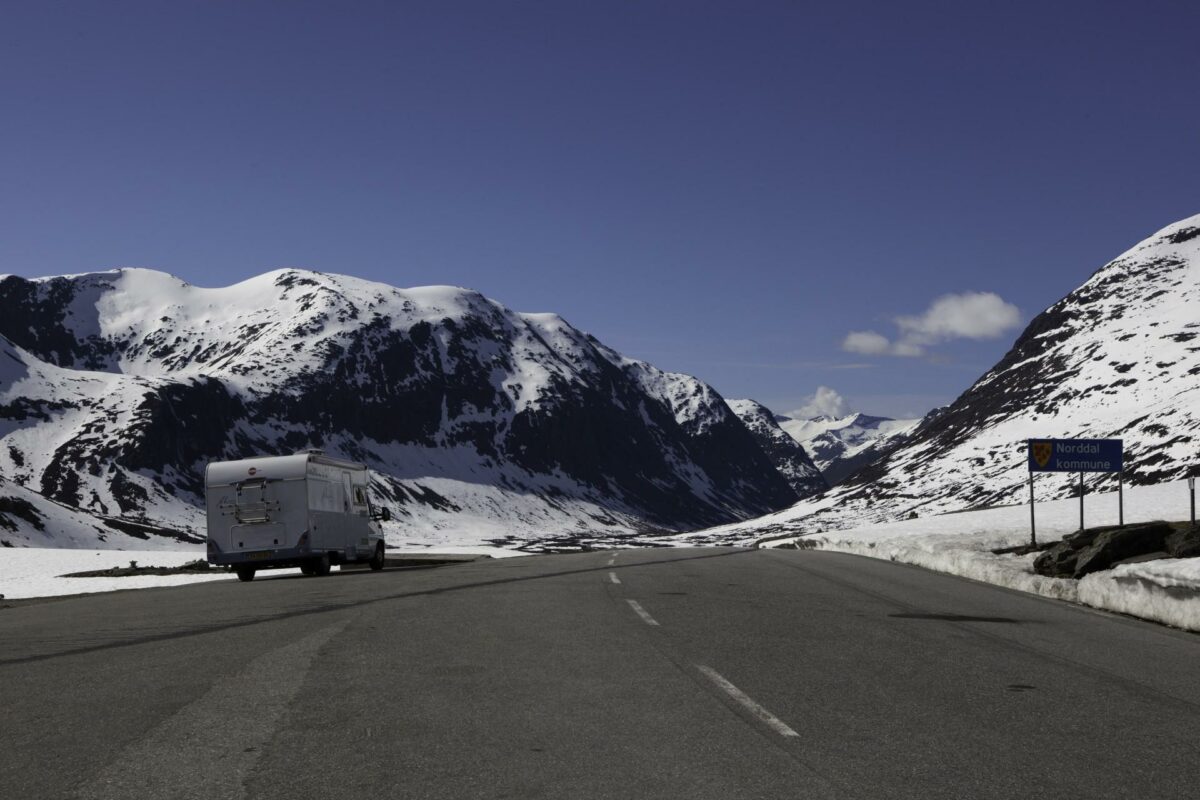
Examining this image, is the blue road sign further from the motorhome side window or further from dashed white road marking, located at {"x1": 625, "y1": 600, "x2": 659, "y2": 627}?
the motorhome side window

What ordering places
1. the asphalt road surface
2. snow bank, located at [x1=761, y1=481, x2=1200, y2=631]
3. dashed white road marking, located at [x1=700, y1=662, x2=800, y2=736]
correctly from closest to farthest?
1. the asphalt road surface
2. dashed white road marking, located at [x1=700, y1=662, x2=800, y2=736]
3. snow bank, located at [x1=761, y1=481, x2=1200, y2=631]

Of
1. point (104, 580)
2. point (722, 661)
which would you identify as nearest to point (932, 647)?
point (722, 661)

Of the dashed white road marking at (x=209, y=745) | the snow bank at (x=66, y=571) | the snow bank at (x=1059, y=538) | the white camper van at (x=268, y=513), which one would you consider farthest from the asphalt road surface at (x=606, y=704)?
the snow bank at (x=66, y=571)

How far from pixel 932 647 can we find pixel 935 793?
20.6 ft

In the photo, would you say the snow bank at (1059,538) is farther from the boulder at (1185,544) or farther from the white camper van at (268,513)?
the white camper van at (268,513)

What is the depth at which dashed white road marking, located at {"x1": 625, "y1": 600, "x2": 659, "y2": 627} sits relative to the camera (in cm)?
1453

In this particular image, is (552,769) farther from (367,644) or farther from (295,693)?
(367,644)

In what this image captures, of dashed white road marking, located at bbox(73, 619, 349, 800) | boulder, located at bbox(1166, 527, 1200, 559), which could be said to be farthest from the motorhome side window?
boulder, located at bbox(1166, 527, 1200, 559)

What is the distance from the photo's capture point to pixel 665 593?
63.1ft

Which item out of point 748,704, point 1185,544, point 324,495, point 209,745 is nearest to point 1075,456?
point 1185,544

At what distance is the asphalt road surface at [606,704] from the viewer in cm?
665

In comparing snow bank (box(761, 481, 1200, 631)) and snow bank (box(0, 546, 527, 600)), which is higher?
snow bank (box(761, 481, 1200, 631))

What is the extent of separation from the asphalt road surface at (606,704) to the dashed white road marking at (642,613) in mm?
132

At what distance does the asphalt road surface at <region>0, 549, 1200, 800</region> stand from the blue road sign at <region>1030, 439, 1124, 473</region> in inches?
478
